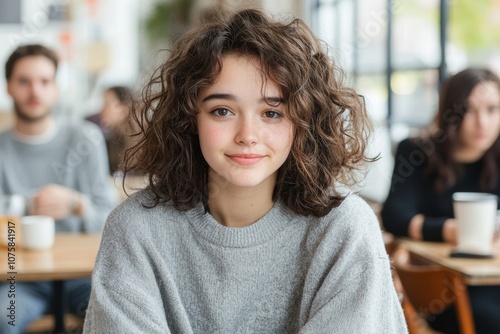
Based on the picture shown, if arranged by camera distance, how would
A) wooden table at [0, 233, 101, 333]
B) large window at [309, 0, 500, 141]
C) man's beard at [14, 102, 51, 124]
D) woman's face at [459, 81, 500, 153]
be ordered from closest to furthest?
wooden table at [0, 233, 101, 333] → woman's face at [459, 81, 500, 153] → man's beard at [14, 102, 51, 124] → large window at [309, 0, 500, 141]

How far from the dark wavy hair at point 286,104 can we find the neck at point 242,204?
1.3 inches

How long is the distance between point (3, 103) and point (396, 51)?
491cm

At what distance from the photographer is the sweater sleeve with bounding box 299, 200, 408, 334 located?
4.51ft

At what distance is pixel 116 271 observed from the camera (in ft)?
4.72

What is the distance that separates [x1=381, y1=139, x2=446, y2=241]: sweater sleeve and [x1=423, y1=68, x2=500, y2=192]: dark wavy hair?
2.4 inches

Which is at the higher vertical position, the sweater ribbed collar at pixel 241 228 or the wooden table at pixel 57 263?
the sweater ribbed collar at pixel 241 228

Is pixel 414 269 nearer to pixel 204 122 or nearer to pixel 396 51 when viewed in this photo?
pixel 204 122

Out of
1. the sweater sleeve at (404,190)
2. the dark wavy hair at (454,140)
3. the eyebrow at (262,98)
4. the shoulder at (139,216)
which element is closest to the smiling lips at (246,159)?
the eyebrow at (262,98)

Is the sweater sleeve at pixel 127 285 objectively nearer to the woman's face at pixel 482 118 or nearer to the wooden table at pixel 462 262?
the wooden table at pixel 462 262

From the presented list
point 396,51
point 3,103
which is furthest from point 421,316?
point 3,103

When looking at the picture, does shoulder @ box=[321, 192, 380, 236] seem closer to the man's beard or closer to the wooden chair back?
the wooden chair back

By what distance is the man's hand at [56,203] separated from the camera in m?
2.67

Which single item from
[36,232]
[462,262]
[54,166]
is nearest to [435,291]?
[462,262]

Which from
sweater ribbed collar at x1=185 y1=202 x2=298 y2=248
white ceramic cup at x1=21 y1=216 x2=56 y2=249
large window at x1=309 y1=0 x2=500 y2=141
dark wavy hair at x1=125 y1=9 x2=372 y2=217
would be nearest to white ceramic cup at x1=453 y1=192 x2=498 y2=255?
dark wavy hair at x1=125 y1=9 x2=372 y2=217
